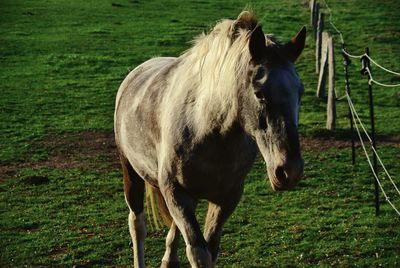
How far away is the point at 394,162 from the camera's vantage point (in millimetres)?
13789

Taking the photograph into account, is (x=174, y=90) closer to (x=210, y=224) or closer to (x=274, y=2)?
(x=210, y=224)

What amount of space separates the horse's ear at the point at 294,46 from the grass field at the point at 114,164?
4025 millimetres

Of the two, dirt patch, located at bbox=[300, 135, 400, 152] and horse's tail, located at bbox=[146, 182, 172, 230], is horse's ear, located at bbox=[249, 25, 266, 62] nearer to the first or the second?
horse's tail, located at bbox=[146, 182, 172, 230]

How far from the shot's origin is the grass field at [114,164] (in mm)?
9656

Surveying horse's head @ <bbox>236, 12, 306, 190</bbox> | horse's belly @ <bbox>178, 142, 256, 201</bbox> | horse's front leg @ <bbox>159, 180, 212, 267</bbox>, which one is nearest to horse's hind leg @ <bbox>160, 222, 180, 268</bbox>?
horse's front leg @ <bbox>159, 180, 212, 267</bbox>

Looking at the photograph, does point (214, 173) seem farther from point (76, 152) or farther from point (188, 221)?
point (76, 152)

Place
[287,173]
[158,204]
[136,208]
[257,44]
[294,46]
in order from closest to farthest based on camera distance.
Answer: [287,173]
[257,44]
[294,46]
[158,204]
[136,208]

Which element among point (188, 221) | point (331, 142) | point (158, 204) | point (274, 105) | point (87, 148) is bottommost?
point (87, 148)

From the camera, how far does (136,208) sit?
8375 millimetres

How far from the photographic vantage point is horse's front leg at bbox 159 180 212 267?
6.20m

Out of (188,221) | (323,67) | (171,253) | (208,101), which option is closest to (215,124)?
(208,101)

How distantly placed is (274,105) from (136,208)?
3.66 metres

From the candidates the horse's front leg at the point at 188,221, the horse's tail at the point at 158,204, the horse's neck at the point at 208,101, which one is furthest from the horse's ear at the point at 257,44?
the horse's tail at the point at 158,204

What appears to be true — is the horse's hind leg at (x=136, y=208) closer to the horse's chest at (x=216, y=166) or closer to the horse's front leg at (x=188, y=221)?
the horse's front leg at (x=188, y=221)
